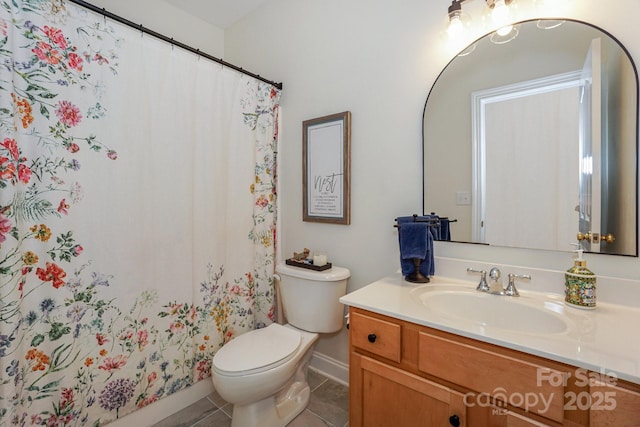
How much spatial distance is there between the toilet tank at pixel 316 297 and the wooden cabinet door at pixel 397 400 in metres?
0.50

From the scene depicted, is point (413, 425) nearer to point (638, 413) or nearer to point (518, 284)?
point (638, 413)

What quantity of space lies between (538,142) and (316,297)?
1.27m

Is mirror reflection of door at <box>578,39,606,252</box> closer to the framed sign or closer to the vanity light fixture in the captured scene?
the vanity light fixture

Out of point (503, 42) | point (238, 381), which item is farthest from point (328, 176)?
point (238, 381)

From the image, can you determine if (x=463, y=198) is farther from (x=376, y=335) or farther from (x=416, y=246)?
(x=376, y=335)

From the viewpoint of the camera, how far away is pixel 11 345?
1.06 meters

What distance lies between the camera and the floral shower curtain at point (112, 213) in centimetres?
110

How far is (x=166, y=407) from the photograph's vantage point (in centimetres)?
155

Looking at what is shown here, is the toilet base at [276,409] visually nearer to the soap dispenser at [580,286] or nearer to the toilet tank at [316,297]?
the toilet tank at [316,297]

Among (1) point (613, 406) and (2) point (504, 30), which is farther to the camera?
(2) point (504, 30)

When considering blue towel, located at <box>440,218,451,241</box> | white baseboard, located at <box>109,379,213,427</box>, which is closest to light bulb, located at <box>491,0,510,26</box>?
blue towel, located at <box>440,218,451,241</box>

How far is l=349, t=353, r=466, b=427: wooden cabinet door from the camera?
0.93 meters

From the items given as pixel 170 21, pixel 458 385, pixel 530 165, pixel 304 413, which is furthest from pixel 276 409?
pixel 170 21

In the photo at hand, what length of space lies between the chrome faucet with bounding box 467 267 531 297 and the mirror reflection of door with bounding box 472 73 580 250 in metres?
0.14
